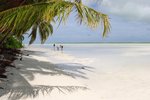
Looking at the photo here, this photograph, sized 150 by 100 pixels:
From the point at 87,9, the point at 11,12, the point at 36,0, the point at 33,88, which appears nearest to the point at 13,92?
the point at 33,88

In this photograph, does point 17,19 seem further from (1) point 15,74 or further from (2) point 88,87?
(1) point 15,74

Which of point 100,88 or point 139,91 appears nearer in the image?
point 139,91

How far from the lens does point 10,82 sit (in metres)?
11.3

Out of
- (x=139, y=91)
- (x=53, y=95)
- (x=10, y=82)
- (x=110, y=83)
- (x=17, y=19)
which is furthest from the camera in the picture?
(x=110, y=83)

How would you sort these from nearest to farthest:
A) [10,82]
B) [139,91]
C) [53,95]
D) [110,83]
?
[53,95] → [139,91] → [10,82] → [110,83]

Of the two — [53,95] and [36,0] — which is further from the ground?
[36,0]

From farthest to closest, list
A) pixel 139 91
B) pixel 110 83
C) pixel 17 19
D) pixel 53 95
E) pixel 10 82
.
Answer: pixel 110 83
pixel 10 82
pixel 139 91
pixel 53 95
pixel 17 19

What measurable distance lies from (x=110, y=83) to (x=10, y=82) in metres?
4.00

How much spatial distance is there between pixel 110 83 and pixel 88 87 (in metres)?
1.55

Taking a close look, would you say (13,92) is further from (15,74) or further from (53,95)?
(15,74)

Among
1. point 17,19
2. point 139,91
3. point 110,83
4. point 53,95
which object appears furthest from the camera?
point 110,83

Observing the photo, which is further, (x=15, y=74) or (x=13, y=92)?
(x=15, y=74)

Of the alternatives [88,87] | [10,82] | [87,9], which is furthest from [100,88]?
[87,9]

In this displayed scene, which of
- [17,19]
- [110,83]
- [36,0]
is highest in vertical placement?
[36,0]
